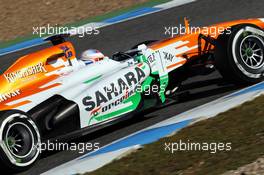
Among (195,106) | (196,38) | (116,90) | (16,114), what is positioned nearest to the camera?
(16,114)

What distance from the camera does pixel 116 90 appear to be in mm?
7477

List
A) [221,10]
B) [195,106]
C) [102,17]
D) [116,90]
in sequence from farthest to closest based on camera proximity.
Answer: [102,17], [221,10], [195,106], [116,90]

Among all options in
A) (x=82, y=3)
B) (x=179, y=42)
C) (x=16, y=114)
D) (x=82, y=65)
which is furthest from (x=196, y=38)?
(x=82, y=3)

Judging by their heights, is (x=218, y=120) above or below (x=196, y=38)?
below

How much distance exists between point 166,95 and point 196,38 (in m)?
0.94

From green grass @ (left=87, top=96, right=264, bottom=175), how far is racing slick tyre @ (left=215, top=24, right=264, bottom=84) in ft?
3.87

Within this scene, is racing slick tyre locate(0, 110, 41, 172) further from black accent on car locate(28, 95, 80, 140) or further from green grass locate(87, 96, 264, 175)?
green grass locate(87, 96, 264, 175)

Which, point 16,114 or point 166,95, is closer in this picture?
point 16,114

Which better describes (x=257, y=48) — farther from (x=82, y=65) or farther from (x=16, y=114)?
(x=16, y=114)

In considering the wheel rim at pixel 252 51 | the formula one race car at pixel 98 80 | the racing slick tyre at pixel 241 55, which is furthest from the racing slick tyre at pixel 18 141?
the wheel rim at pixel 252 51

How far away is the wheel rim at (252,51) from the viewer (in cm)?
816

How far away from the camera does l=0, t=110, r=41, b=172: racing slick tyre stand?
257 inches

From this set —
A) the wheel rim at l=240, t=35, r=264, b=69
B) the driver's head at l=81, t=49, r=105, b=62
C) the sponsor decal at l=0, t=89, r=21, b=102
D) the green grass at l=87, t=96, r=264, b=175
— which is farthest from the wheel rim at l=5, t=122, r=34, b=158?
the wheel rim at l=240, t=35, r=264, b=69

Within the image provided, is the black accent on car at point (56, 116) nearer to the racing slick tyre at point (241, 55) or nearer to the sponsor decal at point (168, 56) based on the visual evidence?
the sponsor decal at point (168, 56)
